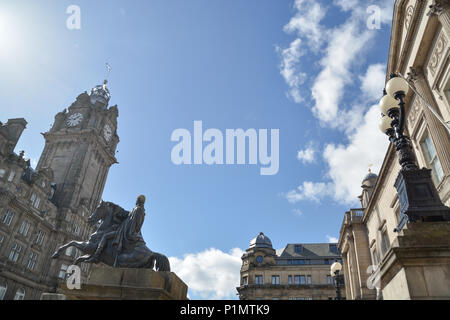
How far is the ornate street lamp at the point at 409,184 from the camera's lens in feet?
19.4

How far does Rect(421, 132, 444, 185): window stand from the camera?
1766cm

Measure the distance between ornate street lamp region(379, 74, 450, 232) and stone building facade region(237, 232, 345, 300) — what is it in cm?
5194

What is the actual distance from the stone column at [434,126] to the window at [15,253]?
4923cm

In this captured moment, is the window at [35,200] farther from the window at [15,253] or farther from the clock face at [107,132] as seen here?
the clock face at [107,132]

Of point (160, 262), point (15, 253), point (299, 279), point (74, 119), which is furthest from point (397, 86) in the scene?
point (74, 119)

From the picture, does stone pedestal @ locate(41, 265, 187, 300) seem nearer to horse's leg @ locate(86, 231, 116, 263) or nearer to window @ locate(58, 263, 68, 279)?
horse's leg @ locate(86, 231, 116, 263)

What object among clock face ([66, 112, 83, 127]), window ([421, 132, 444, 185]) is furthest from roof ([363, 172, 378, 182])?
clock face ([66, 112, 83, 127])

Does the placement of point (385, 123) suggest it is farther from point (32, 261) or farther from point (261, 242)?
point (261, 242)

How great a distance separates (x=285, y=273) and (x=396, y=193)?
39053 mm

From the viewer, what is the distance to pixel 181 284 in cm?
956

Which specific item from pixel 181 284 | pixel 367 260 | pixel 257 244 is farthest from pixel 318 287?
pixel 181 284
